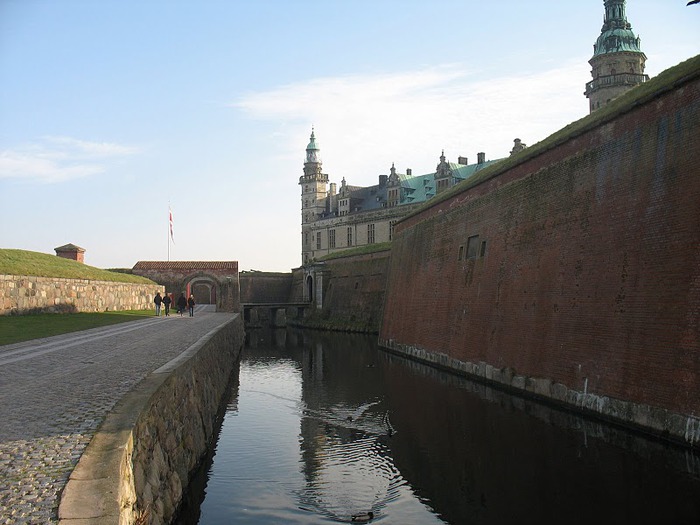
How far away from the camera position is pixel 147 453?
7.86 metres

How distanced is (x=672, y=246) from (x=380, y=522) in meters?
7.96

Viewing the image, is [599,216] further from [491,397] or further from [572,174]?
[491,397]

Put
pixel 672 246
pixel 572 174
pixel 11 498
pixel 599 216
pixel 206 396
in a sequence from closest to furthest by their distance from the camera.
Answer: pixel 11 498 < pixel 672 246 < pixel 206 396 < pixel 599 216 < pixel 572 174

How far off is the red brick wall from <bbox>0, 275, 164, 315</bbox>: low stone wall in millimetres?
16369

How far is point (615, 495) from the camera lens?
9852 millimetres

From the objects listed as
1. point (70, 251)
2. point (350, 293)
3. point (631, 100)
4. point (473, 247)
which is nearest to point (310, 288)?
point (350, 293)

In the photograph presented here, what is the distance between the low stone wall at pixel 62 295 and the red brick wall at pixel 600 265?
53.7 ft

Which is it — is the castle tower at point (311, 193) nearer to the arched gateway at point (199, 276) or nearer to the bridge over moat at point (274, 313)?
the bridge over moat at point (274, 313)

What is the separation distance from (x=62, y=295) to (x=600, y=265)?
22512 millimetres

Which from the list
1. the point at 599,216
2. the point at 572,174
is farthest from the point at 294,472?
the point at 572,174

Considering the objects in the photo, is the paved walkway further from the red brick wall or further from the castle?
the castle

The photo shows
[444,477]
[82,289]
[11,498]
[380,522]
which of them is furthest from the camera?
[82,289]

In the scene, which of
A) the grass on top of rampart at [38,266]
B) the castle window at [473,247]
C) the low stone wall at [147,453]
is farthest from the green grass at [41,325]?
the castle window at [473,247]

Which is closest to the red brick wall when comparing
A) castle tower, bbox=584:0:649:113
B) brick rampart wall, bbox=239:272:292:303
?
castle tower, bbox=584:0:649:113
